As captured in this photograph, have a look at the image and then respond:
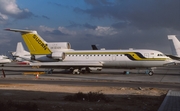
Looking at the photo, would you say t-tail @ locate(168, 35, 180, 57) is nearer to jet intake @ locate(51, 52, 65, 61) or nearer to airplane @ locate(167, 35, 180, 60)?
airplane @ locate(167, 35, 180, 60)

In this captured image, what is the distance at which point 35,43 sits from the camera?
1438 inches

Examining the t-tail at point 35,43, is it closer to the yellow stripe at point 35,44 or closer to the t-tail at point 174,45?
the yellow stripe at point 35,44

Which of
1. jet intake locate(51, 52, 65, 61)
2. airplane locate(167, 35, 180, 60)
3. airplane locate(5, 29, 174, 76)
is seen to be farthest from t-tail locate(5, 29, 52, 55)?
airplane locate(167, 35, 180, 60)

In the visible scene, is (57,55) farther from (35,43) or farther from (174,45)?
(174,45)

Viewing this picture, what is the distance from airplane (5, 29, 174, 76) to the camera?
Answer: 33156mm

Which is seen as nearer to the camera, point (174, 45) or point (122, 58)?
point (122, 58)

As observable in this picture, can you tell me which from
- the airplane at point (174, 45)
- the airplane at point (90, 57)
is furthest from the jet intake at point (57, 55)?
the airplane at point (174, 45)

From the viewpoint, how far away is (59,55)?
118ft

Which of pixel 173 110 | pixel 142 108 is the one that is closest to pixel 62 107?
pixel 142 108

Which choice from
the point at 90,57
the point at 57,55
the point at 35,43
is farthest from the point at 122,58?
the point at 35,43

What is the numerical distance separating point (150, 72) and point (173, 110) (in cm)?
2340

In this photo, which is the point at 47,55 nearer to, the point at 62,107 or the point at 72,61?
the point at 72,61

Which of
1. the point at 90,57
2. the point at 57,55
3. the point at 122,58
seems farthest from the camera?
the point at 90,57

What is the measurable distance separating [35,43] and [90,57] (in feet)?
27.9
